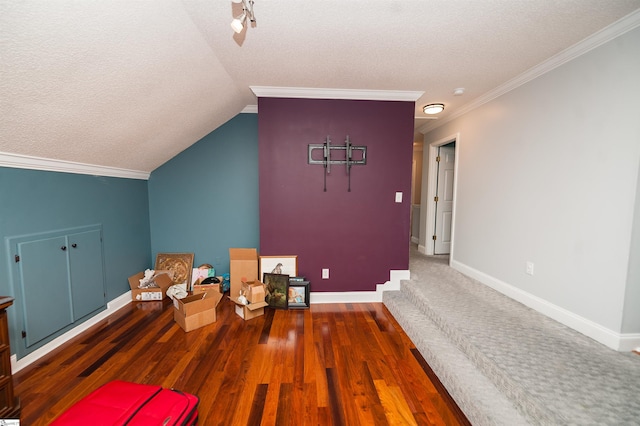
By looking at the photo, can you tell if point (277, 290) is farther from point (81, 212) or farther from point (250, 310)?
point (81, 212)

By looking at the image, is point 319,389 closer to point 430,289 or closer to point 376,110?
point 430,289

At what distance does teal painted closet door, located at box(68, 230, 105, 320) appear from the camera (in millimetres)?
2457

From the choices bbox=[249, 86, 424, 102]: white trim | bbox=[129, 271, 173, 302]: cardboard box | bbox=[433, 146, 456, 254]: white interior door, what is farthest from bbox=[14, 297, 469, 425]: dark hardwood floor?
bbox=[249, 86, 424, 102]: white trim

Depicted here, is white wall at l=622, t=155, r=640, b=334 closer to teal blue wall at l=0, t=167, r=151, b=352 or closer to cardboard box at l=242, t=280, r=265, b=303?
cardboard box at l=242, t=280, r=265, b=303

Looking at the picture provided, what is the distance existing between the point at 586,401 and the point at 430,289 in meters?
1.61

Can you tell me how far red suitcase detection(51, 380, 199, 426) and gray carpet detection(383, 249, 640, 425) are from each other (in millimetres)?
1736

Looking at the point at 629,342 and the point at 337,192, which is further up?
the point at 337,192

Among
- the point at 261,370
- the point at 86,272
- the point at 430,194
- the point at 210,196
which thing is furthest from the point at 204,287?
the point at 430,194

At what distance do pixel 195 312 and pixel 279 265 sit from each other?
1.04m

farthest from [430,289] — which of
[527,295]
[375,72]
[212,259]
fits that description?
[212,259]

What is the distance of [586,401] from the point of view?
→ 1.46 metres

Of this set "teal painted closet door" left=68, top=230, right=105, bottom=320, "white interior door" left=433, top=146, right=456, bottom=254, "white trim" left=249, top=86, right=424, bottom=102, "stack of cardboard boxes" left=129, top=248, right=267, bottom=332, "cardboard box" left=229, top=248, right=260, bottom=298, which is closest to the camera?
"teal painted closet door" left=68, top=230, right=105, bottom=320

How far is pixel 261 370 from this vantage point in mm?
2020

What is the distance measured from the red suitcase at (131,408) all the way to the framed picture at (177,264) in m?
2.23
